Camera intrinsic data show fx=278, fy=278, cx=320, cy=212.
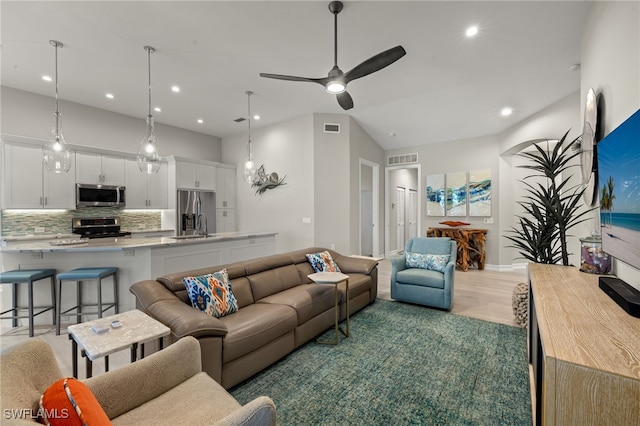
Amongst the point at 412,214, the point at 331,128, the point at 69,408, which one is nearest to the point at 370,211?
the point at 331,128

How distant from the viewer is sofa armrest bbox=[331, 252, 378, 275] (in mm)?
3963

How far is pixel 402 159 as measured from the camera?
7293 mm

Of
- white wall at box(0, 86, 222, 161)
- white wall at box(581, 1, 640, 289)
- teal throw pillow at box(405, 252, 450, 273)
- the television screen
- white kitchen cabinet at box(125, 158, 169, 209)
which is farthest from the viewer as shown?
white kitchen cabinet at box(125, 158, 169, 209)

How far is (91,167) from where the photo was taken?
513 cm

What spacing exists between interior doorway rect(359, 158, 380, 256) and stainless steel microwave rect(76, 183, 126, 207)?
207 inches

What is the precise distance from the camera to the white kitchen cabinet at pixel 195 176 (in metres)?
6.16

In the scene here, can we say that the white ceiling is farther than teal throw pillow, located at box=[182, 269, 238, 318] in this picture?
Yes

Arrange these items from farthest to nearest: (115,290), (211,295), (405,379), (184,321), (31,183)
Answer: (31,183) < (115,290) < (211,295) < (405,379) < (184,321)

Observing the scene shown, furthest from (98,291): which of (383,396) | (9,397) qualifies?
(383,396)

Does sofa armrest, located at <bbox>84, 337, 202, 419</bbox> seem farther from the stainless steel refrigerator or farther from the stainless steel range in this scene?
the stainless steel range

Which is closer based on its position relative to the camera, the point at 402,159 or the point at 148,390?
the point at 148,390

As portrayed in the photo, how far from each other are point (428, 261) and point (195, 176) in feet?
17.3

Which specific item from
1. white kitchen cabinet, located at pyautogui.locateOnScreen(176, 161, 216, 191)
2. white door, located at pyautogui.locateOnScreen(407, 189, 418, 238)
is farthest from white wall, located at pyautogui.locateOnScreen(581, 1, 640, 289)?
white door, located at pyautogui.locateOnScreen(407, 189, 418, 238)

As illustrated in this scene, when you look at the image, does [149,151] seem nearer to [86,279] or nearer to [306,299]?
[86,279]
